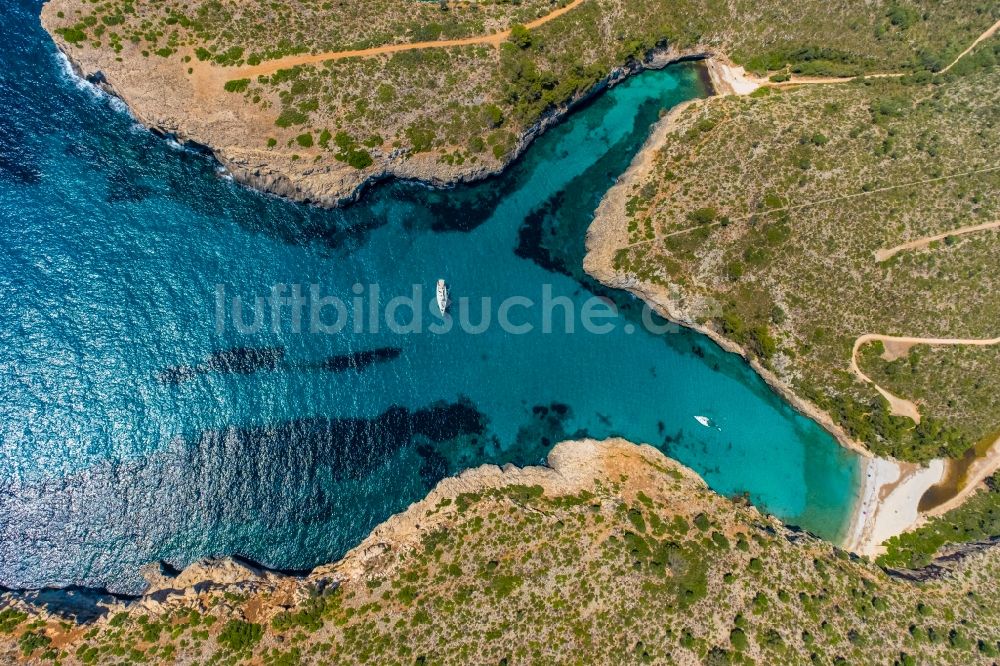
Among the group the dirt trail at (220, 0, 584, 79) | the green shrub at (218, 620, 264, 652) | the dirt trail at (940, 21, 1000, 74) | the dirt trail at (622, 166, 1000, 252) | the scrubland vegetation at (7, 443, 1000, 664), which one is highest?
the dirt trail at (940, 21, 1000, 74)

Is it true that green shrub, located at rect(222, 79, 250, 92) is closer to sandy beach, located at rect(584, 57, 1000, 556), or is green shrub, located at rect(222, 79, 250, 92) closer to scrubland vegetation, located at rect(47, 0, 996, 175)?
scrubland vegetation, located at rect(47, 0, 996, 175)

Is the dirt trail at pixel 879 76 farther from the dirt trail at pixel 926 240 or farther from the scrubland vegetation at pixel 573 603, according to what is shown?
the scrubland vegetation at pixel 573 603

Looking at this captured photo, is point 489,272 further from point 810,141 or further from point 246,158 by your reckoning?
point 810,141

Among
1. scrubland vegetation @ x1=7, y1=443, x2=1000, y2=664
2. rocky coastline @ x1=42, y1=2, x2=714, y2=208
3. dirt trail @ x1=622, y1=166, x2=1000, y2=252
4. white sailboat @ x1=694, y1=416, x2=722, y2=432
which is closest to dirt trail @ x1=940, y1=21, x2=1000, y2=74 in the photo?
dirt trail @ x1=622, y1=166, x2=1000, y2=252

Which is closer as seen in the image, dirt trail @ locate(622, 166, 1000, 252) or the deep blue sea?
the deep blue sea

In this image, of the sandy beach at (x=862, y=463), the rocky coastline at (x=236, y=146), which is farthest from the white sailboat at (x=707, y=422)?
the rocky coastline at (x=236, y=146)
